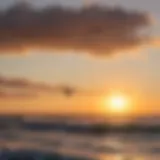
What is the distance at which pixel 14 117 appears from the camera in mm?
1894

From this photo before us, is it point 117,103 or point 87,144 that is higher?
point 117,103

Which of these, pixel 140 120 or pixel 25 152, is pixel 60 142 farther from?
pixel 140 120

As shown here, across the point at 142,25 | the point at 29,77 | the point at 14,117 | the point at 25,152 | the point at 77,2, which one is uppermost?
the point at 77,2

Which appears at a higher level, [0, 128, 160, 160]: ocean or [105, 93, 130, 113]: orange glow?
[105, 93, 130, 113]: orange glow

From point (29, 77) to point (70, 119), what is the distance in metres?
0.26

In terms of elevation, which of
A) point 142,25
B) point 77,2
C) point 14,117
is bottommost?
point 14,117

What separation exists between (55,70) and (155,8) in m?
0.52

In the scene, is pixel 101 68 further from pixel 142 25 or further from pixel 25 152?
pixel 25 152

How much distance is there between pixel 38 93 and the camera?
186cm

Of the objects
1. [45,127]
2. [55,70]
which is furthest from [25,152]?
[55,70]

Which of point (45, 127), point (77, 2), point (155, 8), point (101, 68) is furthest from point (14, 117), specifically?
point (155, 8)

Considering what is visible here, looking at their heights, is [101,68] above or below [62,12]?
below

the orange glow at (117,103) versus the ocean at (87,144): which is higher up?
the orange glow at (117,103)

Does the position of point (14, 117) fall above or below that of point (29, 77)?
below
